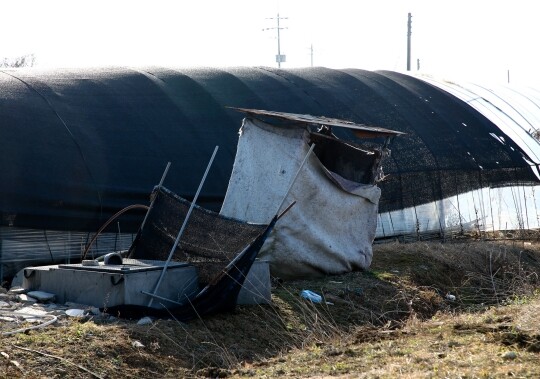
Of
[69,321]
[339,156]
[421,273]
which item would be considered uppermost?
[339,156]

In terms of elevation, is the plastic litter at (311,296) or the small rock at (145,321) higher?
the small rock at (145,321)

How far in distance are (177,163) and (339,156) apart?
256 centimetres

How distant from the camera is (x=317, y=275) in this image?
1209 centimetres

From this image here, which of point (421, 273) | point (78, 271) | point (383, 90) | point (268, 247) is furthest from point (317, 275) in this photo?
point (383, 90)

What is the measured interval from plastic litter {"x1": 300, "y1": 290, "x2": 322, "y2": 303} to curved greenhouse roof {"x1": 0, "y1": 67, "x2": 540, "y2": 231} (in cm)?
344

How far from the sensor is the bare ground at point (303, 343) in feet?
22.6

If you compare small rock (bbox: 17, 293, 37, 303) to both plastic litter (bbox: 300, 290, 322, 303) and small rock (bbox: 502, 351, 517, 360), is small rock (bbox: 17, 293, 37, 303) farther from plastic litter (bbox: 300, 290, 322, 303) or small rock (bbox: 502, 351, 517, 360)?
small rock (bbox: 502, 351, 517, 360)

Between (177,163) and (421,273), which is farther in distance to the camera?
(177,163)

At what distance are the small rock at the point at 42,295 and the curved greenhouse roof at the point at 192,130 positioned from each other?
104 inches

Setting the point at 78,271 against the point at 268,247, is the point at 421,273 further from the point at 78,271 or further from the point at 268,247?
the point at 78,271

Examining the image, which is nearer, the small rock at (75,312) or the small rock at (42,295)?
the small rock at (75,312)

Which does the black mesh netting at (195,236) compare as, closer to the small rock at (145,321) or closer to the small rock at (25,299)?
the small rock at (145,321)

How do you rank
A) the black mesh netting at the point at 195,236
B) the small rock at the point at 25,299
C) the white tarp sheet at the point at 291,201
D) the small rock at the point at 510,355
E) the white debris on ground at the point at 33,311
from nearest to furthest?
the small rock at the point at 510,355
the white debris on ground at the point at 33,311
the small rock at the point at 25,299
the black mesh netting at the point at 195,236
the white tarp sheet at the point at 291,201

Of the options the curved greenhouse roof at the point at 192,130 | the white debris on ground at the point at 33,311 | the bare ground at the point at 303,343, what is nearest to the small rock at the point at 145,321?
the bare ground at the point at 303,343
